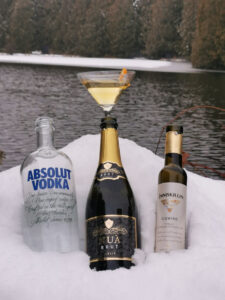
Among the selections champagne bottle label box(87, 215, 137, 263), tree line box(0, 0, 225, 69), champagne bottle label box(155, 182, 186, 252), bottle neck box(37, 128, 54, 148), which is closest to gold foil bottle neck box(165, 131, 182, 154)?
champagne bottle label box(155, 182, 186, 252)

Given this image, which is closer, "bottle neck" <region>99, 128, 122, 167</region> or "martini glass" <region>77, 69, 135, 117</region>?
"bottle neck" <region>99, 128, 122, 167</region>

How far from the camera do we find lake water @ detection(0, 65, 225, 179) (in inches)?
271

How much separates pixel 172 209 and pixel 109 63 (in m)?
27.1

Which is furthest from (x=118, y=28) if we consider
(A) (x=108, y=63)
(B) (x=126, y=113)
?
(B) (x=126, y=113)

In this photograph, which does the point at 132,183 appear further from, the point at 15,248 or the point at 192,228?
the point at 15,248

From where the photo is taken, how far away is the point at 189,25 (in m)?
27.6

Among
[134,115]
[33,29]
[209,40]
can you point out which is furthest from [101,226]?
[33,29]

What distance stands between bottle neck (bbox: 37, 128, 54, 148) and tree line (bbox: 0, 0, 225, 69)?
2229cm

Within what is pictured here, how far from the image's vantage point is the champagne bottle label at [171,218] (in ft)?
4.81

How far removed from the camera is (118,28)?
3159cm

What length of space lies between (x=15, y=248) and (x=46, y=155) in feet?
1.02

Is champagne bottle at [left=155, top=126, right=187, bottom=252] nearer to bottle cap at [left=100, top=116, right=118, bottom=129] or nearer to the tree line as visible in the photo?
bottle cap at [left=100, top=116, right=118, bottom=129]

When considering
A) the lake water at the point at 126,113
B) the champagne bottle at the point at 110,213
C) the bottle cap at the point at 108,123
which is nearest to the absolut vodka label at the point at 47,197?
the champagne bottle at the point at 110,213

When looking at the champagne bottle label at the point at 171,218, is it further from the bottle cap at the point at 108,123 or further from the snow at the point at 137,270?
the bottle cap at the point at 108,123
